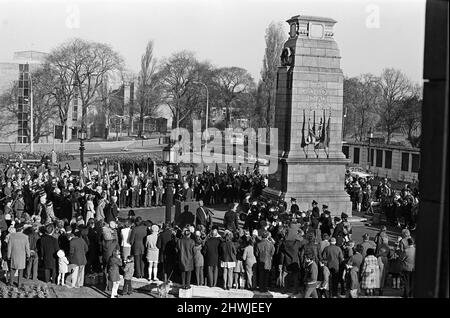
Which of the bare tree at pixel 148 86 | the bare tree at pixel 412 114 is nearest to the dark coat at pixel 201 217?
the bare tree at pixel 412 114

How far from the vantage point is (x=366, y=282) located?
44.8 ft

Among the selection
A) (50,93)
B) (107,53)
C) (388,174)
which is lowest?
(388,174)

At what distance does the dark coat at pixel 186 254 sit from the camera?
14391 millimetres

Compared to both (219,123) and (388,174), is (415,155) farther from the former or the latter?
(219,123)

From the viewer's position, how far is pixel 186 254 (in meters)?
14.4

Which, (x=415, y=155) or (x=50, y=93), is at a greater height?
(x=50, y=93)

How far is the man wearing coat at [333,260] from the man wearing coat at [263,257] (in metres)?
1.20

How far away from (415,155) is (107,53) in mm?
30415

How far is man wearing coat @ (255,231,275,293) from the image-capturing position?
14680 mm

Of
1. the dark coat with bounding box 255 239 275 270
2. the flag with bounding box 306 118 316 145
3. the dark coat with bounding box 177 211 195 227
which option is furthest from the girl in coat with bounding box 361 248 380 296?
the flag with bounding box 306 118 316 145

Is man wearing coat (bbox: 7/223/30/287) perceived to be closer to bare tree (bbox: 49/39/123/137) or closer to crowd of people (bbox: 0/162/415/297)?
crowd of people (bbox: 0/162/415/297)

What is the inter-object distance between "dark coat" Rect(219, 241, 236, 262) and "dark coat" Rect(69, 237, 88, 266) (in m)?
2.99

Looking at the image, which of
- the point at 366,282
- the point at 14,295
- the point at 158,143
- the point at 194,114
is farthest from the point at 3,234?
the point at 194,114

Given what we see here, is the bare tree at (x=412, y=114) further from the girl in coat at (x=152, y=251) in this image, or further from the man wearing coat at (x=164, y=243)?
the girl in coat at (x=152, y=251)
